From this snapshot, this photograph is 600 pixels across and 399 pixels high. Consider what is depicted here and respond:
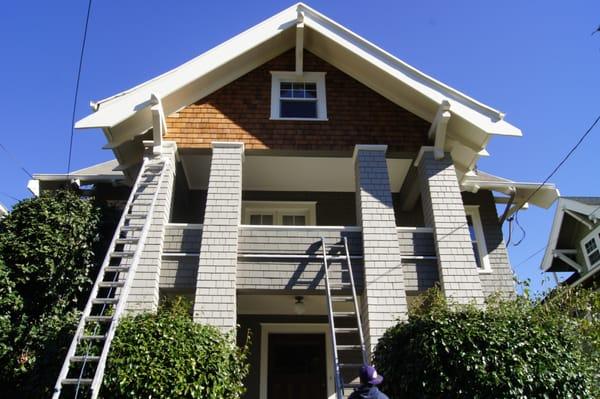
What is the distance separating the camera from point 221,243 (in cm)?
888

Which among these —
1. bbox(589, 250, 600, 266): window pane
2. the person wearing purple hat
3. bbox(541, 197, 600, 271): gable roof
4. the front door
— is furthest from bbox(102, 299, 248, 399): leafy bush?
bbox(589, 250, 600, 266): window pane

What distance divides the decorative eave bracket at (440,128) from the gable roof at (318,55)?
5.2 inches

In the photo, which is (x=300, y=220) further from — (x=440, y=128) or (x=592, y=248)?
(x=592, y=248)

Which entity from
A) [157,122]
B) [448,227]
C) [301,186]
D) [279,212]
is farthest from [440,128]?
[157,122]

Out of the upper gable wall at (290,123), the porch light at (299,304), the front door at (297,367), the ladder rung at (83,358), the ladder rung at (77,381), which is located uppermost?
the upper gable wall at (290,123)

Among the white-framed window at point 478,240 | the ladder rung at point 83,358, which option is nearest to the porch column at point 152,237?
the ladder rung at point 83,358

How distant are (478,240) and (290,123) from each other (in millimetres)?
5320

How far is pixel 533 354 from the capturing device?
5.85m

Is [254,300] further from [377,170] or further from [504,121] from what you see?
[504,121]

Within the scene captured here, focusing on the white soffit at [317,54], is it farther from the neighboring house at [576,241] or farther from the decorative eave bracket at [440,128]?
the neighboring house at [576,241]

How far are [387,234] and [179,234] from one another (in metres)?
3.97

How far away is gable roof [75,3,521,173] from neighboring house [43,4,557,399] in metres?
0.03

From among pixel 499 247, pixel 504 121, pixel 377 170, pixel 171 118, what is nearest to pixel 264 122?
pixel 171 118

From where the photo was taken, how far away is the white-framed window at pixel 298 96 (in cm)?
1065
